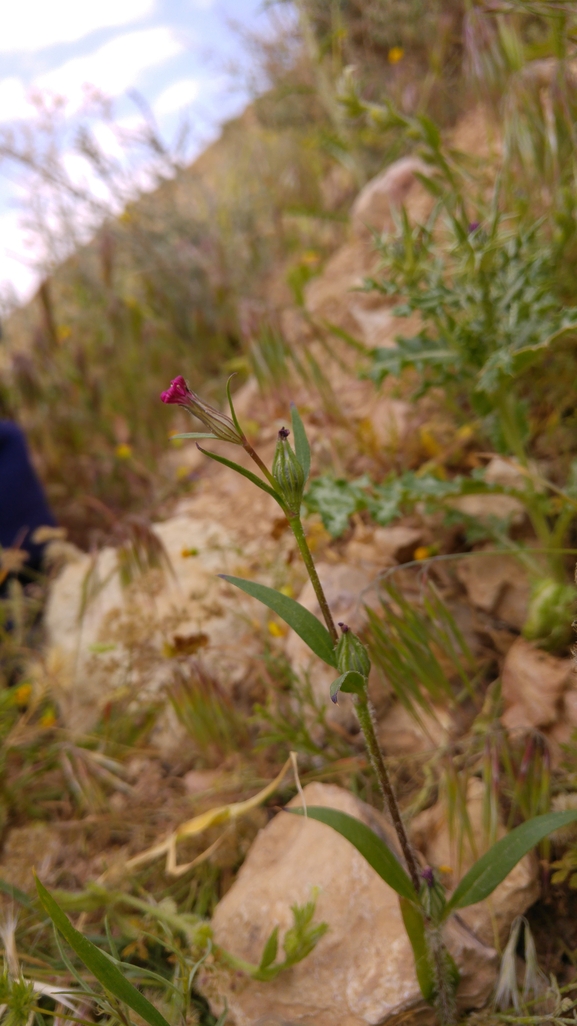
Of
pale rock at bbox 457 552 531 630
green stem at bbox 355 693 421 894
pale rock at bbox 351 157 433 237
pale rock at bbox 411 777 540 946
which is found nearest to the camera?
green stem at bbox 355 693 421 894

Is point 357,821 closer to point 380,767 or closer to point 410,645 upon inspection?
point 380,767

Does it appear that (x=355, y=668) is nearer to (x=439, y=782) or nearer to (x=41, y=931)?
(x=439, y=782)

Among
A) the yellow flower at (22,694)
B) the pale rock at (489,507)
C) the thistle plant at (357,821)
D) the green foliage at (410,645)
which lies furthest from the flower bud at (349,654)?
the yellow flower at (22,694)

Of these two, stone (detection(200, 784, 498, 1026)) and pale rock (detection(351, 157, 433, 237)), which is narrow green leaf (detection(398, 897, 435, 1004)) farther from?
pale rock (detection(351, 157, 433, 237))

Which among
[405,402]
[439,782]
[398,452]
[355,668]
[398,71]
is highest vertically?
[398,71]

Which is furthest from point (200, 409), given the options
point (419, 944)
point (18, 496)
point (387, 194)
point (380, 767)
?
point (387, 194)

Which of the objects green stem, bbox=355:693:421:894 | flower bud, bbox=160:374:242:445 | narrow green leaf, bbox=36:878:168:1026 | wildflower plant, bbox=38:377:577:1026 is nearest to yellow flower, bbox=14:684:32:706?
wildflower plant, bbox=38:377:577:1026

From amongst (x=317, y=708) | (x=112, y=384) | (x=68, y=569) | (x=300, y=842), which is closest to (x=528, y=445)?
(x=317, y=708)
